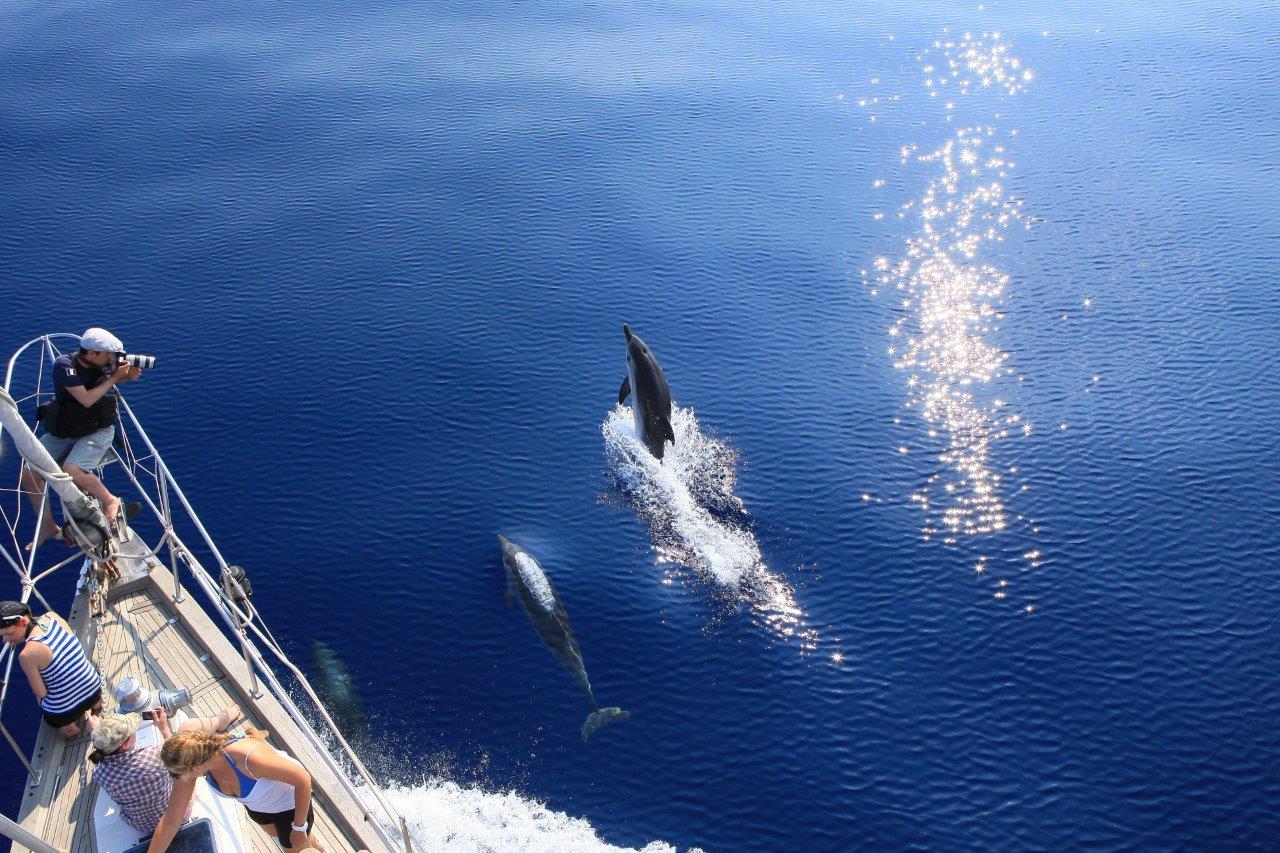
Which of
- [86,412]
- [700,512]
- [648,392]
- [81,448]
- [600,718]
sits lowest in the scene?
[81,448]

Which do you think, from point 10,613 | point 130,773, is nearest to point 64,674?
point 10,613

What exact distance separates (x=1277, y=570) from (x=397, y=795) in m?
30.2

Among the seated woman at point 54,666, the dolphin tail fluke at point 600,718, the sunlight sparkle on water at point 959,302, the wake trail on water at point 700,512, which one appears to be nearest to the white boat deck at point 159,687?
the seated woman at point 54,666

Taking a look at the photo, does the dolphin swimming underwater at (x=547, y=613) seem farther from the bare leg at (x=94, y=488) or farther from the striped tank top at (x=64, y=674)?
the striped tank top at (x=64, y=674)

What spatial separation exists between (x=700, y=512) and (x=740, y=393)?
402 inches

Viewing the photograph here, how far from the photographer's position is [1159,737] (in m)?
30.0

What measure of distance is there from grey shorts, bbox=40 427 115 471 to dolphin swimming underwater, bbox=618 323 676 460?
18.2 meters

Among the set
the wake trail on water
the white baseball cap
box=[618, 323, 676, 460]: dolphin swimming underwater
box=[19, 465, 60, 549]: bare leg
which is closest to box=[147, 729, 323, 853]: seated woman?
box=[19, 465, 60, 549]: bare leg

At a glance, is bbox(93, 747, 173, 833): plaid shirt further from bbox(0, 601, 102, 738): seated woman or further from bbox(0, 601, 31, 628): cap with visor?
bbox(0, 601, 31, 628): cap with visor

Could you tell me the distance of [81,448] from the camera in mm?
19562

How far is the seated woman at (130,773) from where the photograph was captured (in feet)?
45.5

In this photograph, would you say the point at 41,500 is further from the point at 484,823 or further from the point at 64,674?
the point at 484,823

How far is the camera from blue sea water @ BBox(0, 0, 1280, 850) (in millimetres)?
29625

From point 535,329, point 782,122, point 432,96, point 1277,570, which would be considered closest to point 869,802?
point 1277,570
